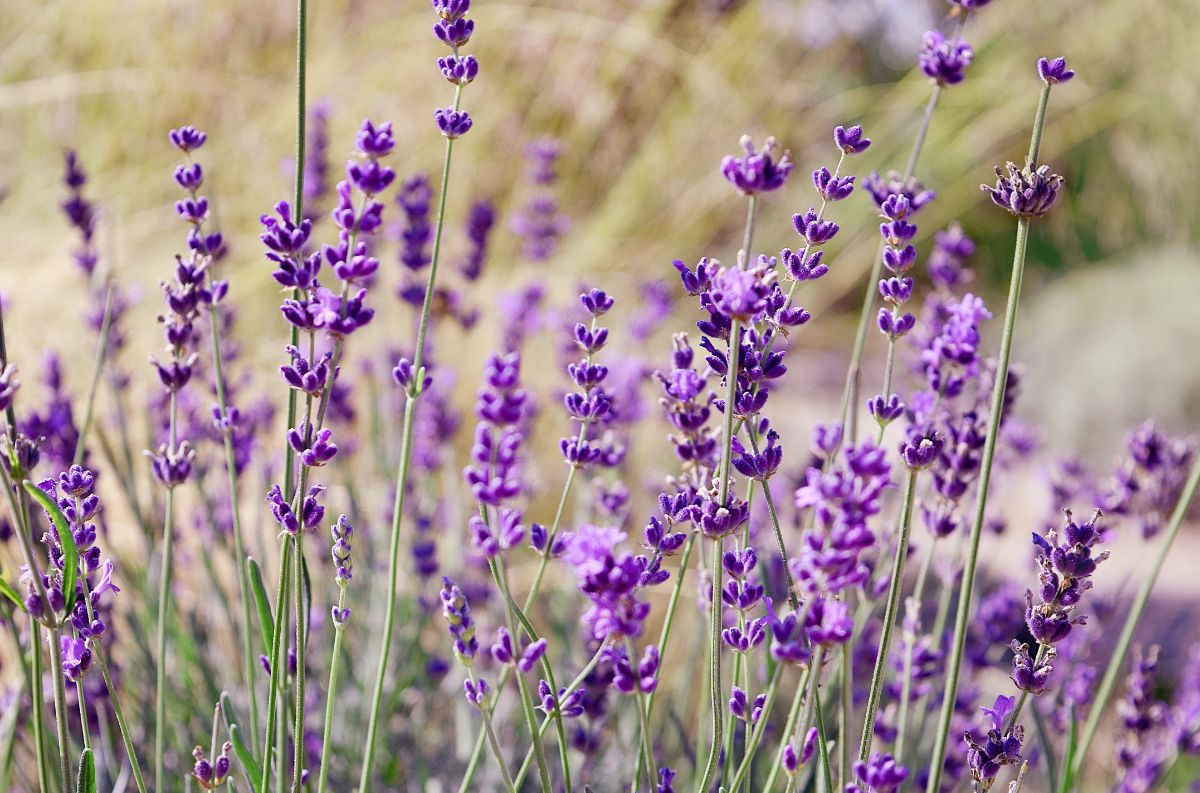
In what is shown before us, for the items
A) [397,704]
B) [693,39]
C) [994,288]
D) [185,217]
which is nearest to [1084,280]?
[994,288]

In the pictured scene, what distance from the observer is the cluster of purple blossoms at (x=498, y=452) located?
0.80 meters

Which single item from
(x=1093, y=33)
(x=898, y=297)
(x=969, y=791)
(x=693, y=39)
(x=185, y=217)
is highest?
(x=1093, y=33)

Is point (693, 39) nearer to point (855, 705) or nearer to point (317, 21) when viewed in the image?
point (317, 21)

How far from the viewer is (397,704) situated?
184 centimetres

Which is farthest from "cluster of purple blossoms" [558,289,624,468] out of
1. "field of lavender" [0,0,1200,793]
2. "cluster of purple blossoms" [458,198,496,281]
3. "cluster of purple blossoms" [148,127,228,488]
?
"cluster of purple blossoms" [458,198,496,281]

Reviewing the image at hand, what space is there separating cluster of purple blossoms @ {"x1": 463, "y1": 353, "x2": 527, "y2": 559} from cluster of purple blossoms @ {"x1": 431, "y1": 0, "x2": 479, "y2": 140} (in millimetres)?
205

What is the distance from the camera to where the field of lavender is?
905 mm

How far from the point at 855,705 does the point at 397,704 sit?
0.78 metres

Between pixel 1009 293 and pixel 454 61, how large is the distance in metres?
0.52

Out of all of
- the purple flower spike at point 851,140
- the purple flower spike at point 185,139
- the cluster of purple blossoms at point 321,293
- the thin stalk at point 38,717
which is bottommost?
the thin stalk at point 38,717

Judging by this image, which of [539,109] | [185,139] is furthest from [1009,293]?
[539,109]

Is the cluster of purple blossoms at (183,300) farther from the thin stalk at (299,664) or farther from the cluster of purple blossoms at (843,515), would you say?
the cluster of purple blossoms at (843,515)

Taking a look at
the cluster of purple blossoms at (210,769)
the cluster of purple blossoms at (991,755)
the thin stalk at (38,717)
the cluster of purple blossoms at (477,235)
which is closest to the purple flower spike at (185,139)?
the thin stalk at (38,717)

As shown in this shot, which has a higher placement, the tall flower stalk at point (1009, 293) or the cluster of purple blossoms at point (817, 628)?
the tall flower stalk at point (1009, 293)
